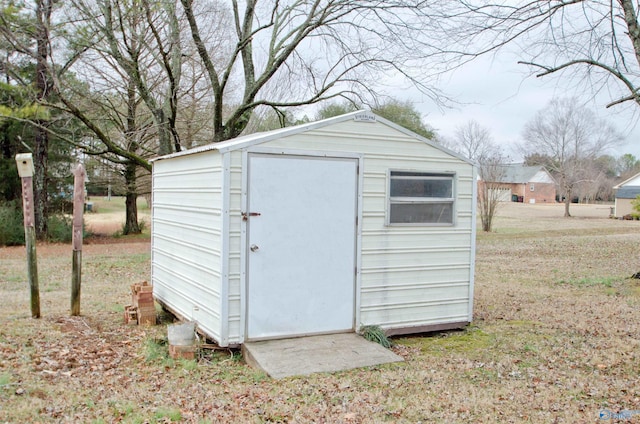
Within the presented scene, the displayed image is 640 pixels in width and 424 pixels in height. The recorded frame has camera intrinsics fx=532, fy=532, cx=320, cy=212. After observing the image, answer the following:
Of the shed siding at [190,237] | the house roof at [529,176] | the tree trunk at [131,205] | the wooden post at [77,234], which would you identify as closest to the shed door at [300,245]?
the shed siding at [190,237]

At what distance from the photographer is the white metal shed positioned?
5555 millimetres

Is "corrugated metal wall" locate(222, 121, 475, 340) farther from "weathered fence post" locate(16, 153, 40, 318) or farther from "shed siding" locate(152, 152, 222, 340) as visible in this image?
"weathered fence post" locate(16, 153, 40, 318)

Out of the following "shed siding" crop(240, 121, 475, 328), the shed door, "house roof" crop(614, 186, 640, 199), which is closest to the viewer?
the shed door

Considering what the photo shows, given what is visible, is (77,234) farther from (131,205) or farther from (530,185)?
(530,185)

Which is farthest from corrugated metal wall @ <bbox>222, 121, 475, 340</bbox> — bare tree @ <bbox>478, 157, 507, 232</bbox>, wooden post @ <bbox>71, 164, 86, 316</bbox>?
bare tree @ <bbox>478, 157, 507, 232</bbox>

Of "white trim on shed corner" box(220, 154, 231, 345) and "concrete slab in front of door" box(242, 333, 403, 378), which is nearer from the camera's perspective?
"concrete slab in front of door" box(242, 333, 403, 378)

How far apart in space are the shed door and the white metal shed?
1 centimetres

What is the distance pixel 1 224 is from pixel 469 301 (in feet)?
58.1

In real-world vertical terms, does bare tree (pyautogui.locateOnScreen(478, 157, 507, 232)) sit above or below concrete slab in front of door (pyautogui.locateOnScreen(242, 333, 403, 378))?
above

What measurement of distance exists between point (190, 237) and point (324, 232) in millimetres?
1703

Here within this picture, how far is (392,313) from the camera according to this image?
6344mm

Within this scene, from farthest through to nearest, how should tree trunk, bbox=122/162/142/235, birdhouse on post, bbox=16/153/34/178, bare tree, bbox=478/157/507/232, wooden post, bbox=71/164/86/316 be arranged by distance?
bare tree, bbox=478/157/507/232 → tree trunk, bbox=122/162/142/235 → wooden post, bbox=71/164/86/316 → birdhouse on post, bbox=16/153/34/178

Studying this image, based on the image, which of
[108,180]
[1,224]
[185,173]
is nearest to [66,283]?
[185,173]

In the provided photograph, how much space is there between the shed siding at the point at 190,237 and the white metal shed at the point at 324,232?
24 mm
